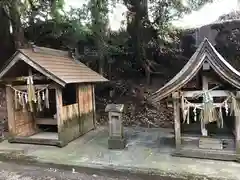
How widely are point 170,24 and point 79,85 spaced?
21.2 ft

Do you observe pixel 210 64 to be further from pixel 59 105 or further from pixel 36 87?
pixel 36 87

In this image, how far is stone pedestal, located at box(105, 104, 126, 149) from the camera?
6.79 metres

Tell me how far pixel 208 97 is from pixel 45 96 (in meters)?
4.84

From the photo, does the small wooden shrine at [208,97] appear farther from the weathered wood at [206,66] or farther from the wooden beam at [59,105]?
the wooden beam at [59,105]

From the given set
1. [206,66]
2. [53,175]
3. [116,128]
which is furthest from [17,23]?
[206,66]

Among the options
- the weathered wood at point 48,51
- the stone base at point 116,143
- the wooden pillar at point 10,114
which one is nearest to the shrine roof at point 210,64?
the stone base at point 116,143

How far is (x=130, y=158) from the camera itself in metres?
6.05

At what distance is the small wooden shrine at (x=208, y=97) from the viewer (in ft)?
18.1

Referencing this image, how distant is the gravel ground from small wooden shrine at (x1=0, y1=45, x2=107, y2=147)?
1.46 meters

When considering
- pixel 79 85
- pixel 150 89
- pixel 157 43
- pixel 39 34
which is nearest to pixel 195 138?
pixel 79 85

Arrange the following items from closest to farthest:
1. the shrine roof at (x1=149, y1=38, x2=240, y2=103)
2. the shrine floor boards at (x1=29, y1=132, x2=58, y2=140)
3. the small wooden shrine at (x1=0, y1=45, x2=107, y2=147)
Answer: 1. the shrine roof at (x1=149, y1=38, x2=240, y2=103)
2. the small wooden shrine at (x1=0, y1=45, x2=107, y2=147)
3. the shrine floor boards at (x1=29, y1=132, x2=58, y2=140)

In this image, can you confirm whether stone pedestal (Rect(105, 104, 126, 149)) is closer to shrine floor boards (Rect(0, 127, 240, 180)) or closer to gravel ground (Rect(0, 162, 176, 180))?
shrine floor boards (Rect(0, 127, 240, 180))

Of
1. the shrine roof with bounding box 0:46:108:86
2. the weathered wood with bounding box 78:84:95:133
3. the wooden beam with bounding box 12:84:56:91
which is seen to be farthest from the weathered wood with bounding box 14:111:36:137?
the weathered wood with bounding box 78:84:95:133

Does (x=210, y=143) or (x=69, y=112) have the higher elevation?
(x=69, y=112)
